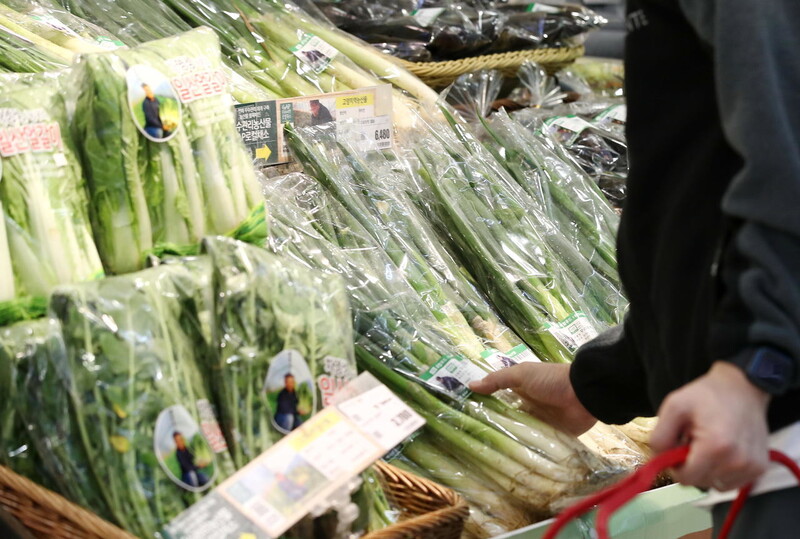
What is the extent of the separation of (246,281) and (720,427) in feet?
2.16

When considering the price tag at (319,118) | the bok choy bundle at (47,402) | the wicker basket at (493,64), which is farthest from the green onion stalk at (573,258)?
the bok choy bundle at (47,402)

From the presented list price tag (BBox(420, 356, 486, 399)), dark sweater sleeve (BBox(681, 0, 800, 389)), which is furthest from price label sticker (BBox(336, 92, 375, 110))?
dark sweater sleeve (BBox(681, 0, 800, 389))

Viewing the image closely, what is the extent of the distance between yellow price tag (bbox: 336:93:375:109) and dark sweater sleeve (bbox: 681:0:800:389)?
158cm

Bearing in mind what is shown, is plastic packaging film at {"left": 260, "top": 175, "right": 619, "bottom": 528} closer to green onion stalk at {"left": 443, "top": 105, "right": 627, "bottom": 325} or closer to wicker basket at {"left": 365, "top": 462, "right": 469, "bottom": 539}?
wicker basket at {"left": 365, "top": 462, "right": 469, "bottom": 539}

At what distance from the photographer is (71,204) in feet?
4.75

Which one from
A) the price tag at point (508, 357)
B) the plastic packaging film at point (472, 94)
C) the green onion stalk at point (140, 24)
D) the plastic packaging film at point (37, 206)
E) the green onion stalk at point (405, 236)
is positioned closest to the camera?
the plastic packaging film at point (37, 206)

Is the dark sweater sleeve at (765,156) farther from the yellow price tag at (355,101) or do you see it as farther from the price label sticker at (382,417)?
the yellow price tag at (355,101)

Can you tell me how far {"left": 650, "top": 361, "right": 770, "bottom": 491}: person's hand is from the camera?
0.96m

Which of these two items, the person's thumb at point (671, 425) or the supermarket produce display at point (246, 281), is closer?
the person's thumb at point (671, 425)

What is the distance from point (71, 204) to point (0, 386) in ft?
1.10

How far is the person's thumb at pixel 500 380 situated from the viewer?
172 centimetres

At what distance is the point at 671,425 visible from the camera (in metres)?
0.99

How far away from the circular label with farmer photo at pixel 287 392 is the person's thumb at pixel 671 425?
0.49m

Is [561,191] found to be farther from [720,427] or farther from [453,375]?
[720,427]
